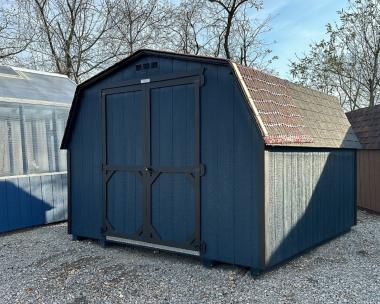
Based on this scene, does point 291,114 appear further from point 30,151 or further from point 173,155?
point 30,151

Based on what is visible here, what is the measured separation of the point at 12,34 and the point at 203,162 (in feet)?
44.2

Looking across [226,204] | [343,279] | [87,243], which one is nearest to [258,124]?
[226,204]

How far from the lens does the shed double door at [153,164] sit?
4.93m

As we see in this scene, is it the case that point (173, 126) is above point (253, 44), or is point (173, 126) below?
below

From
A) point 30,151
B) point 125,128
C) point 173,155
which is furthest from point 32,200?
point 173,155

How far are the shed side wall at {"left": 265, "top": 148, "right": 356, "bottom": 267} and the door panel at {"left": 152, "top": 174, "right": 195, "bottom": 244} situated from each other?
1.07 metres

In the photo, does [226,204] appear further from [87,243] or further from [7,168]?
[7,168]

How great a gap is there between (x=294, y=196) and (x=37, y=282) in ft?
11.0

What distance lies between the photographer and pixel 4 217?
691 centimetres

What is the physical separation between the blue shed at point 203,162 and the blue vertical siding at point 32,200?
1.41 meters

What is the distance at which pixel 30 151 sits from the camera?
24.5ft

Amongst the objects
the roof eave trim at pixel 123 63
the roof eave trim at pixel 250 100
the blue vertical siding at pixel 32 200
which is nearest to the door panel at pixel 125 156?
the roof eave trim at pixel 123 63

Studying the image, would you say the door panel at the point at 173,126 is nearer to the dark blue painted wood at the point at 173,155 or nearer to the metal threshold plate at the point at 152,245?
the dark blue painted wood at the point at 173,155

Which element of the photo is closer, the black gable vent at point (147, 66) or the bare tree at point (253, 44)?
the black gable vent at point (147, 66)
